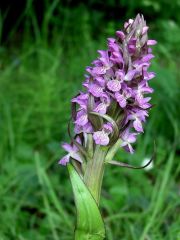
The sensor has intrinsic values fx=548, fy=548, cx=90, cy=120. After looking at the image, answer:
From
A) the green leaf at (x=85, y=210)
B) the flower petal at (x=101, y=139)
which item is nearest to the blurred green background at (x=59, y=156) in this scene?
the green leaf at (x=85, y=210)

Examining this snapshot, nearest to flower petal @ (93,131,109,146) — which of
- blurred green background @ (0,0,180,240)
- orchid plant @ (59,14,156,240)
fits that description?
orchid plant @ (59,14,156,240)

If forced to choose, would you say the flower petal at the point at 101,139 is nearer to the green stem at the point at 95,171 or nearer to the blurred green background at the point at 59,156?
the green stem at the point at 95,171

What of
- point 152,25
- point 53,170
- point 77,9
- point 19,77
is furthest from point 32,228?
point 152,25

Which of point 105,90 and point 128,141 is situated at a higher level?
point 105,90

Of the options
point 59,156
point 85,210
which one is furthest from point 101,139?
point 59,156

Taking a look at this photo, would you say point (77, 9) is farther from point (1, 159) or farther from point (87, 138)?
point (87, 138)

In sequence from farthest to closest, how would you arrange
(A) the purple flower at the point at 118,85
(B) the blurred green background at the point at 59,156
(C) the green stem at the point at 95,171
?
(B) the blurred green background at the point at 59,156 < (C) the green stem at the point at 95,171 < (A) the purple flower at the point at 118,85

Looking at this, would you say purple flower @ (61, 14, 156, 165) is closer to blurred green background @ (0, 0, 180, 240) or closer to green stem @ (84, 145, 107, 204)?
green stem @ (84, 145, 107, 204)
